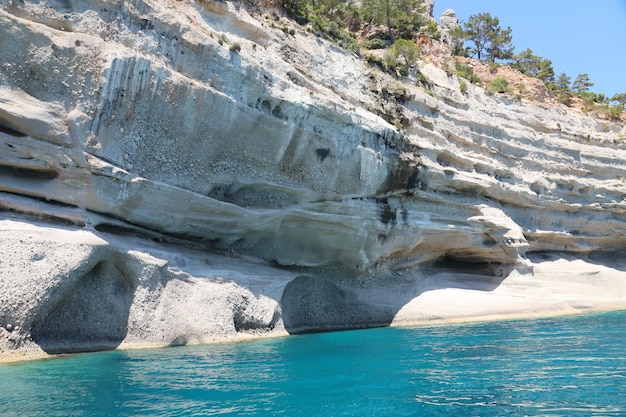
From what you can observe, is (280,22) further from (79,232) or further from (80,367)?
(80,367)

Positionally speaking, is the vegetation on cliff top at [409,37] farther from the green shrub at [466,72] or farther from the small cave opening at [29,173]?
the small cave opening at [29,173]

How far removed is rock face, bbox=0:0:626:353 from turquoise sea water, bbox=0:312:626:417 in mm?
1740

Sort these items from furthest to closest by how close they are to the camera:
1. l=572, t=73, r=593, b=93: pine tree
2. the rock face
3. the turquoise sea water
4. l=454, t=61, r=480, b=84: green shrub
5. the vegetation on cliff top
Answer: l=572, t=73, r=593, b=93: pine tree → l=454, t=61, r=480, b=84: green shrub → the vegetation on cliff top → the rock face → the turquoise sea water

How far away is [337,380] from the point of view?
29.5 feet

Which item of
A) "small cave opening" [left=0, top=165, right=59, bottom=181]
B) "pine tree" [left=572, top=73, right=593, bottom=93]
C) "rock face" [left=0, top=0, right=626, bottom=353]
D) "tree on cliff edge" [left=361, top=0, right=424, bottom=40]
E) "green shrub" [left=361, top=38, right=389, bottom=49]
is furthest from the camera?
"pine tree" [left=572, top=73, right=593, bottom=93]

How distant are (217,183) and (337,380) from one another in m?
8.73

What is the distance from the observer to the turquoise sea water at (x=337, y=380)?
23.0 feet

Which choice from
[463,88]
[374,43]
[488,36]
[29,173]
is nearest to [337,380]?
[29,173]

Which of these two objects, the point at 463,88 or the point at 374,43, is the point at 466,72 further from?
the point at 374,43

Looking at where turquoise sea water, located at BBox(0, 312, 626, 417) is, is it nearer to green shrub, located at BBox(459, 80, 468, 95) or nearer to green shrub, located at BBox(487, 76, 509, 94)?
green shrub, located at BBox(459, 80, 468, 95)

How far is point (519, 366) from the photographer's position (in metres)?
9.88

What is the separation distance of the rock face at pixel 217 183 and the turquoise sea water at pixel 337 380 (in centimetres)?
174

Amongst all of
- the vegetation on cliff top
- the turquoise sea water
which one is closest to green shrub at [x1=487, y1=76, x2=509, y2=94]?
the vegetation on cliff top

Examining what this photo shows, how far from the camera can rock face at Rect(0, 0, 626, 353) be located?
1252cm
